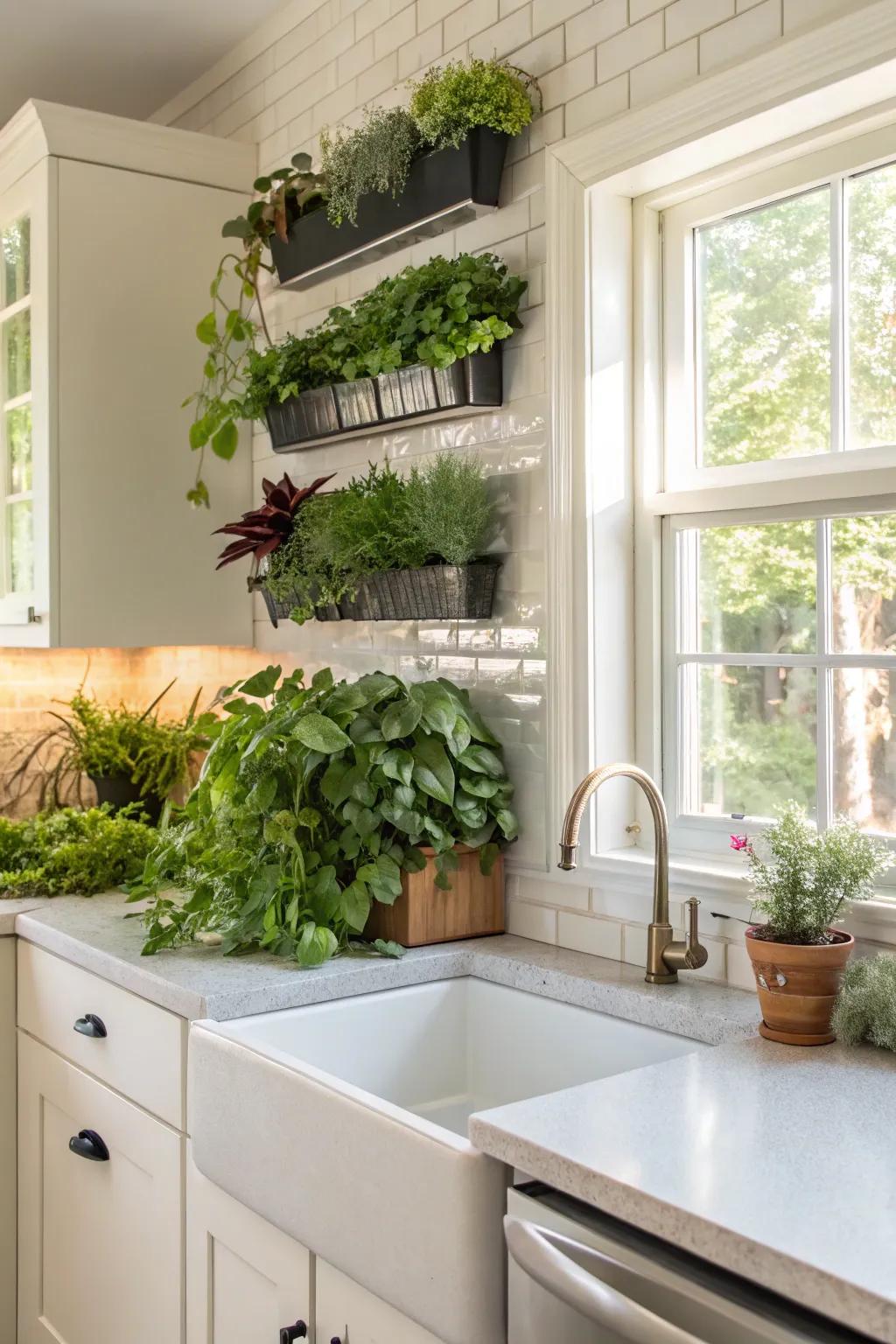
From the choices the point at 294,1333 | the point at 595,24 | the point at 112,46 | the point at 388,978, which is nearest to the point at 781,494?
the point at 595,24

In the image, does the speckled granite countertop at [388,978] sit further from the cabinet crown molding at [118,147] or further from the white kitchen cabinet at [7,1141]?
the cabinet crown molding at [118,147]

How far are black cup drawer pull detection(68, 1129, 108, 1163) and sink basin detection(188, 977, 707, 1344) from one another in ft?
1.37

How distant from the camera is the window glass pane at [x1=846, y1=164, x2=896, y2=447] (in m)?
1.85

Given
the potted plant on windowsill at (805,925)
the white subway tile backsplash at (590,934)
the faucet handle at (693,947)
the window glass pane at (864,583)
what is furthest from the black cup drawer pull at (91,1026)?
the window glass pane at (864,583)

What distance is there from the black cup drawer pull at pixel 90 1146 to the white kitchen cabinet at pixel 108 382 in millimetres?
1153

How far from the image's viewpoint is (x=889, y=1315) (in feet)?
3.12

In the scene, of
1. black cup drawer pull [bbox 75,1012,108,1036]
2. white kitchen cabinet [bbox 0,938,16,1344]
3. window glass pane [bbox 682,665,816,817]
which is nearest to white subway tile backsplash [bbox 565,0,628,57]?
window glass pane [bbox 682,665,816,817]

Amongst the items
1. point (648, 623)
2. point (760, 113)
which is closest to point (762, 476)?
point (648, 623)

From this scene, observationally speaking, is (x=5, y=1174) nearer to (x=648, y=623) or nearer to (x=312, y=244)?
(x=648, y=623)

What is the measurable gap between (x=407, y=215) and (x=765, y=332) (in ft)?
2.54

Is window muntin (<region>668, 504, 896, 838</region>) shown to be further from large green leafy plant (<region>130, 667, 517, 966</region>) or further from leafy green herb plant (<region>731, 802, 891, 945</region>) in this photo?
large green leafy plant (<region>130, 667, 517, 966</region>)

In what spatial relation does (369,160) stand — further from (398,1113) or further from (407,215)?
(398,1113)

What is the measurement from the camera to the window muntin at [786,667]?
1871 mm

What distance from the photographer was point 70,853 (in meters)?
2.76
